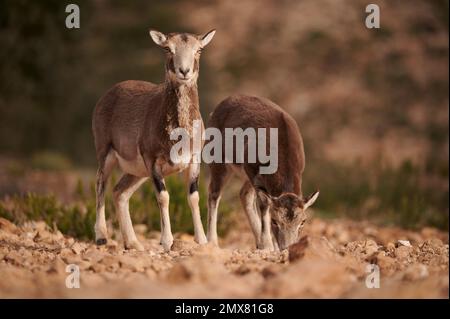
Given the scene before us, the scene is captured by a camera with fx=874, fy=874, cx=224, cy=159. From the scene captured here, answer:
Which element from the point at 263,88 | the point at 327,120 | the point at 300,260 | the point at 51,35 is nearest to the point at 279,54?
the point at 263,88

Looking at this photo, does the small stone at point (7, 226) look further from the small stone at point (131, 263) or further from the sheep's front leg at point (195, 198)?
the small stone at point (131, 263)

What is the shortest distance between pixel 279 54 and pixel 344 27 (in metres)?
3.98

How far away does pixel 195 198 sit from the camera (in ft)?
33.6

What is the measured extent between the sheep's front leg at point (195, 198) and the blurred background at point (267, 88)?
215 cm

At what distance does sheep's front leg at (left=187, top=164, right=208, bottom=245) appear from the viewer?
10094 mm

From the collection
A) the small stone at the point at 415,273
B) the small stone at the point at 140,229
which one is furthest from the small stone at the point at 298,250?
the small stone at the point at 140,229

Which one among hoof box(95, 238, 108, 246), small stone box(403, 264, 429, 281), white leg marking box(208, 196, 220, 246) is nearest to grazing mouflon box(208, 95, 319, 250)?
white leg marking box(208, 196, 220, 246)

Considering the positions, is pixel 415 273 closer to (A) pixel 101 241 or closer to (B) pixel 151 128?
(B) pixel 151 128

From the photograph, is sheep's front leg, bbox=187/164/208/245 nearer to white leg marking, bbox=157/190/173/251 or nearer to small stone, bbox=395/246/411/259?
white leg marking, bbox=157/190/173/251

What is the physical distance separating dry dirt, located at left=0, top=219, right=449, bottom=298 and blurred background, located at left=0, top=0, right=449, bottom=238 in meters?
3.36

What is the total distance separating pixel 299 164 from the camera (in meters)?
10.5

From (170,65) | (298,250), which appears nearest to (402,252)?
(298,250)

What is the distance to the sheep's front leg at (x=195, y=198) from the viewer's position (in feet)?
33.1

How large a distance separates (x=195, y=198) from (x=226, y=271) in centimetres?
259
